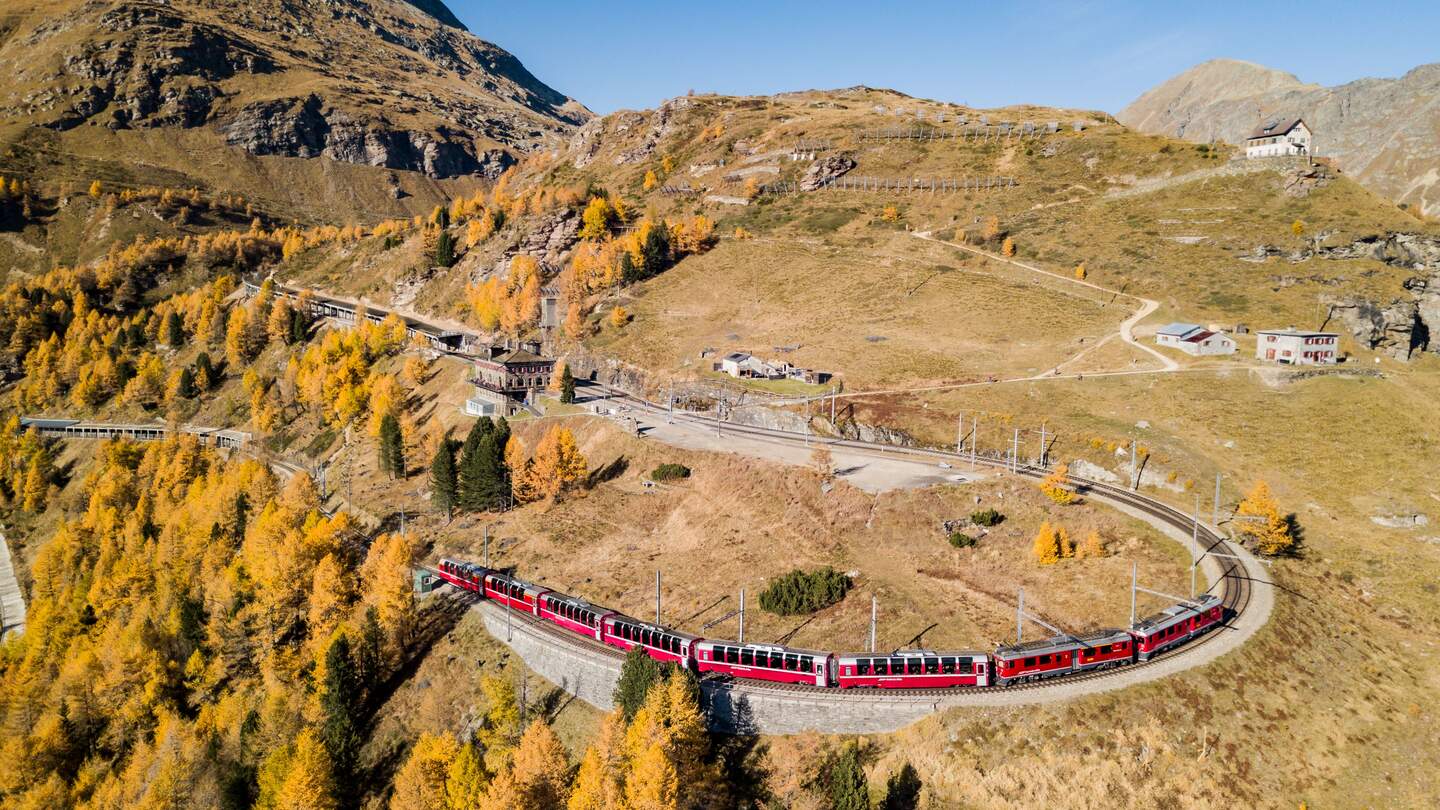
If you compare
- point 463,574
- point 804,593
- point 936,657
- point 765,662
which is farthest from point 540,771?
point 463,574

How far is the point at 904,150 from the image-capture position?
186 m

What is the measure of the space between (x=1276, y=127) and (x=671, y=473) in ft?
444

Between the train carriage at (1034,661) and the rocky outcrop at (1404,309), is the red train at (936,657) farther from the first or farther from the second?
the rocky outcrop at (1404,309)

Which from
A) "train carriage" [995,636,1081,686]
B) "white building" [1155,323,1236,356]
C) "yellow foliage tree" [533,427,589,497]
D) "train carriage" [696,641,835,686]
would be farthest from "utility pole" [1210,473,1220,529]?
"yellow foliage tree" [533,427,589,497]

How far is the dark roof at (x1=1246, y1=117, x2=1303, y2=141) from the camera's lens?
443 ft

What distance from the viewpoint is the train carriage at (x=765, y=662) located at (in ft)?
154

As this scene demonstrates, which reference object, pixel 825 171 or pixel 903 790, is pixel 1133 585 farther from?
pixel 825 171

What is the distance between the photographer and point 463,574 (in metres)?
66.5

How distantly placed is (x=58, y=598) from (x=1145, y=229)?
172879mm

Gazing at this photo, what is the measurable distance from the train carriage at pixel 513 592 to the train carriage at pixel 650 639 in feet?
26.6

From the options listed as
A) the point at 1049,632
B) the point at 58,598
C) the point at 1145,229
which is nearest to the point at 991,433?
the point at 1049,632

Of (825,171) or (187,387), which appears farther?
(825,171)

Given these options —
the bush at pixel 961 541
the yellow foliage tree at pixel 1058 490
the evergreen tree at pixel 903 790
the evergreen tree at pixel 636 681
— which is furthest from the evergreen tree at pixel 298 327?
the evergreen tree at pixel 903 790

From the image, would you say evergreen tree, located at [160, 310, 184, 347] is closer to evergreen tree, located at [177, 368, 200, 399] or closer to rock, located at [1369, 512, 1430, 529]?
evergreen tree, located at [177, 368, 200, 399]
